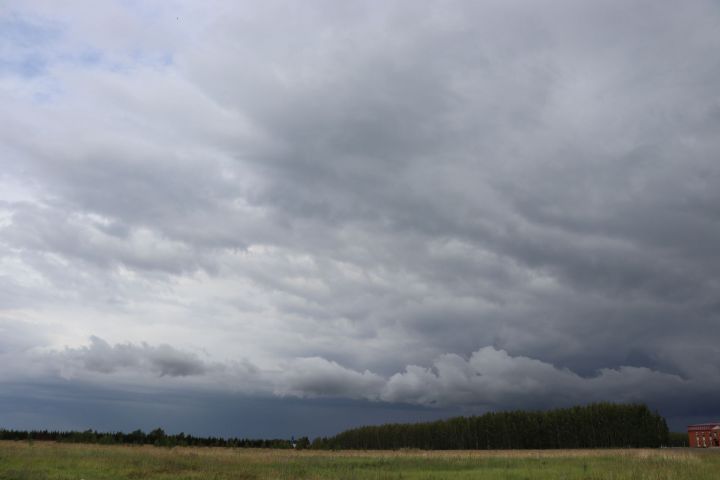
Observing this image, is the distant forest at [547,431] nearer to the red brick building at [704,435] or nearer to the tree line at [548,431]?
the tree line at [548,431]

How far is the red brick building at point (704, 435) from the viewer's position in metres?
115

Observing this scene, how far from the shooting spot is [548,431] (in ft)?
559

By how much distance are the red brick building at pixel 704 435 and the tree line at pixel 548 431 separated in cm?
3296

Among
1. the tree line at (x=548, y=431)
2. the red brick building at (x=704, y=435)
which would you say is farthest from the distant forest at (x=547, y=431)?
the red brick building at (x=704, y=435)

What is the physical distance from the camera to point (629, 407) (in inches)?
6516

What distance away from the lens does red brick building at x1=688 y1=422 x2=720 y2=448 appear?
115450 mm

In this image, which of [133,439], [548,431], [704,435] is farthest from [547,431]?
[133,439]

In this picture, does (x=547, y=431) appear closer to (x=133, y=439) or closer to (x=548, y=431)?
(x=548, y=431)

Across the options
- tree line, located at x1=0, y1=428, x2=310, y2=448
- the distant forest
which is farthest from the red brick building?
tree line, located at x1=0, y1=428, x2=310, y2=448

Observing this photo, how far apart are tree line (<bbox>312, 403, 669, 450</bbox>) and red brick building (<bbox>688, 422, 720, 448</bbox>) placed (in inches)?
1298

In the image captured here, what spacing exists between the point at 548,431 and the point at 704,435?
54720 mm

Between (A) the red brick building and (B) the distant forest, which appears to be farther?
(B) the distant forest

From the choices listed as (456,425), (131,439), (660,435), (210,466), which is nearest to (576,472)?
(210,466)

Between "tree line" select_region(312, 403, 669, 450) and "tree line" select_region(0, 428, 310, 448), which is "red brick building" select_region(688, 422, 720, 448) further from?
"tree line" select_region(0, 428, 310, 448)
